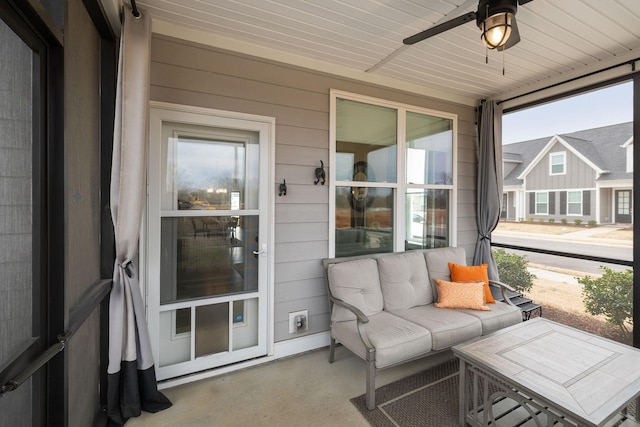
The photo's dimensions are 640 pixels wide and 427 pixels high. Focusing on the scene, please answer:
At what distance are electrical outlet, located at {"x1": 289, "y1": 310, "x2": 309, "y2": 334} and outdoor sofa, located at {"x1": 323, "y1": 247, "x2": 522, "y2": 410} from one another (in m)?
0.30

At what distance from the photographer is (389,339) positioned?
2.20 metres

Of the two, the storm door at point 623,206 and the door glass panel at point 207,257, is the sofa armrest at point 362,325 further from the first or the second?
the storm door at point 623,206

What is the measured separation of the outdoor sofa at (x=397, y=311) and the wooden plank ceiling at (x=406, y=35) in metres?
1.93

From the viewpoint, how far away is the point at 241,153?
8.59 ft

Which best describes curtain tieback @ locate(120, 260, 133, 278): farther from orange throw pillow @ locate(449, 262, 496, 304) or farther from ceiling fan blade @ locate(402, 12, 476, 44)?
orange throw pillow @ locate(449, 262, 496, 304)

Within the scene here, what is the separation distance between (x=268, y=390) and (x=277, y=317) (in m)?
0.61

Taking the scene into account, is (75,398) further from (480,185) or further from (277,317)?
(480,185)

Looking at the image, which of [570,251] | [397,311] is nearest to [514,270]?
[570,251]

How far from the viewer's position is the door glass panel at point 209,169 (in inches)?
94.0

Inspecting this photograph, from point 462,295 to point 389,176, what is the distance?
142 centimetres

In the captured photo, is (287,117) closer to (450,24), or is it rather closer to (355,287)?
(450,24)

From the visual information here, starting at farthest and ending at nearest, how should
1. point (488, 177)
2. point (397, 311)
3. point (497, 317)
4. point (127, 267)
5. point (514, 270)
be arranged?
1. point (514, 270)
2. point (488, 177)
3. point (397, 311)
4. point (497, 317)
5. point (127, 267)

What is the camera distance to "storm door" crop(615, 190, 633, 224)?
2762 millimetres

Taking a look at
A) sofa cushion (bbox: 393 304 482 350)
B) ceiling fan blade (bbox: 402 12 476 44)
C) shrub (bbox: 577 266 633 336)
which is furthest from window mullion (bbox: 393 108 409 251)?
shrub (bbox: 577 266 633 336)
